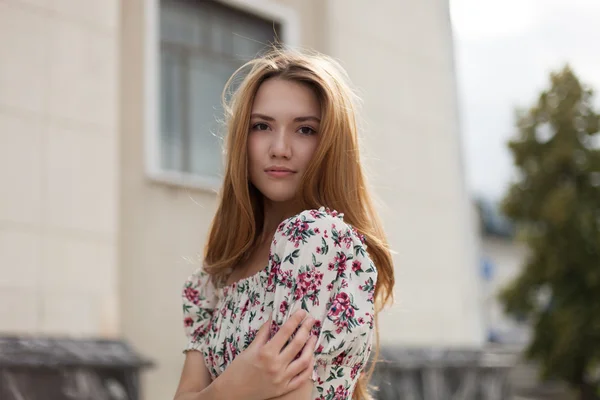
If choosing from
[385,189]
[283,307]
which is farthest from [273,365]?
[385,189]

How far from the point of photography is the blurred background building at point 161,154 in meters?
6.04

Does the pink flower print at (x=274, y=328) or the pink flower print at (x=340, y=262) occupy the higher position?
the pink flower print at (x=340, y=262)

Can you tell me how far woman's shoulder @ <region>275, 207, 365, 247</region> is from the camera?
1.69 meters

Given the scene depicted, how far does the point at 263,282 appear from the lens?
1.83m

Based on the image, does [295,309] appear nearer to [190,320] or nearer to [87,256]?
[190,320]

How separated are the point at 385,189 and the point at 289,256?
7.21 metres

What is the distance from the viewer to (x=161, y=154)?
7.72 m

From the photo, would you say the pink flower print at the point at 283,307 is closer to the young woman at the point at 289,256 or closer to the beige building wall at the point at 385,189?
the young woman at the point at 289,256

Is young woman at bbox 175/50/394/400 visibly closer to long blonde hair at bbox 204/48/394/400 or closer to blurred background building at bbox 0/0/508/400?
long blonde hair at bbox 204/48/394/400

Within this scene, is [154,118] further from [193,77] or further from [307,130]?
[307,130]

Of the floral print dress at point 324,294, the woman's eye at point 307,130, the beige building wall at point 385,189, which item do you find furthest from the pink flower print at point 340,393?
the beige building wall at point 385,189

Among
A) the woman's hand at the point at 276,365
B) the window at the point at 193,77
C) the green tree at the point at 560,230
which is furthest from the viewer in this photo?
the green tree at the point at 560,230

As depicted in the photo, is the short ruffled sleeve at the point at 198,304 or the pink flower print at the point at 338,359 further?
the short ruffled sleeve at the point at 198,304

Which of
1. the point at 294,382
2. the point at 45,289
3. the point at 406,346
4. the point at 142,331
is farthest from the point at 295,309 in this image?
the point at 406,346
